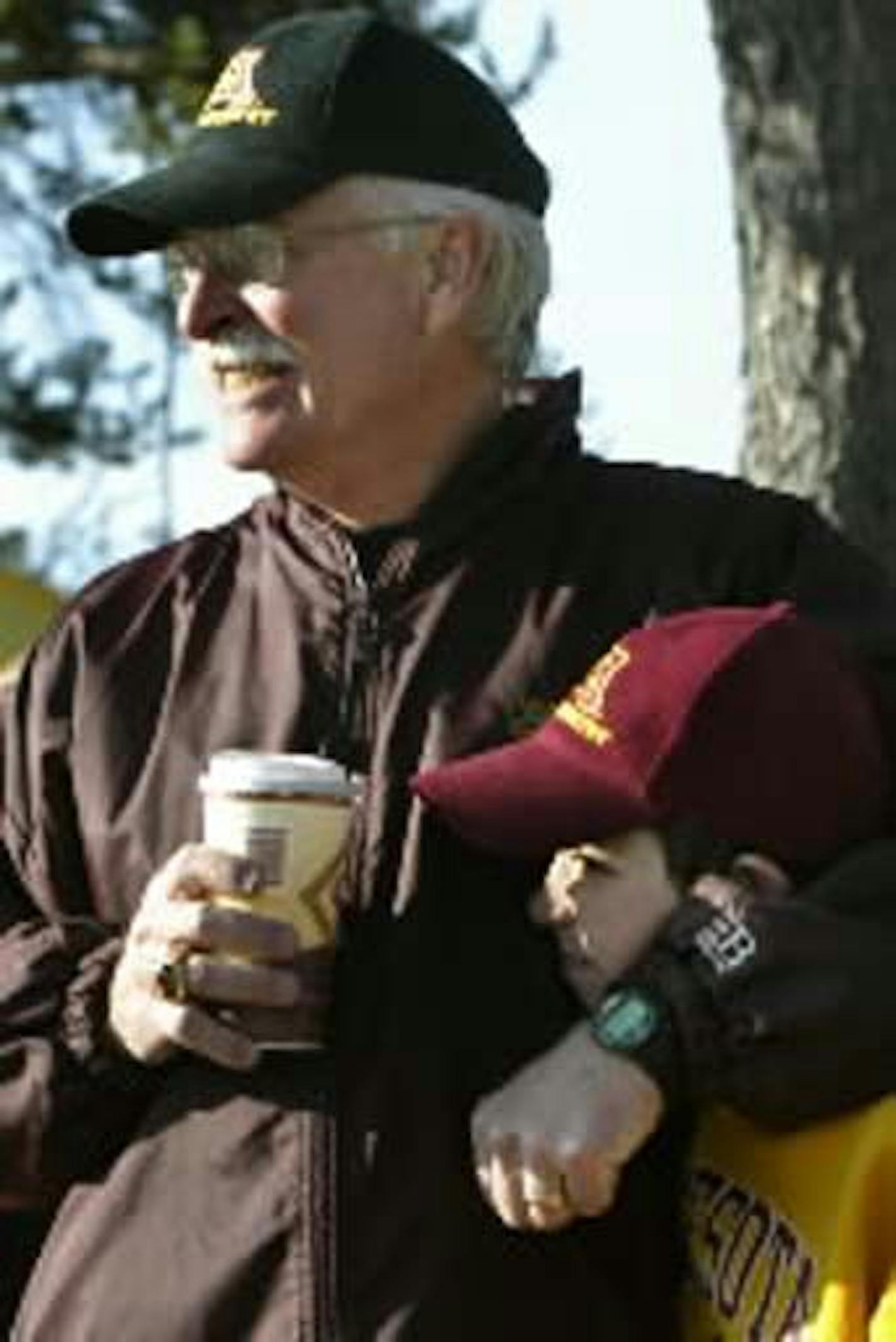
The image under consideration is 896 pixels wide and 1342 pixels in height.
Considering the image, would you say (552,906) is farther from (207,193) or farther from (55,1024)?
(207,193)

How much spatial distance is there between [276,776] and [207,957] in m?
0.19

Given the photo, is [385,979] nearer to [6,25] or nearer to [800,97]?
[800,97]

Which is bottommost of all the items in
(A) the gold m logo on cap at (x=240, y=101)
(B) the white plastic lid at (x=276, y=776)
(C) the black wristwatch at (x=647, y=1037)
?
(C) the black wristwatch at (x=647, y=1037)

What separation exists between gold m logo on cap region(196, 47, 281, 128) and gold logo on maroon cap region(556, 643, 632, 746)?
0.71 meters

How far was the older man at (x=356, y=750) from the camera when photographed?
3.55m

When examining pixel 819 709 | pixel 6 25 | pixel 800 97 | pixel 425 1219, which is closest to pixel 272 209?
pixel 819 709

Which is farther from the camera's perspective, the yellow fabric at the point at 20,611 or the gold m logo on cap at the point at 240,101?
the yellow fabric at the point at 20,611

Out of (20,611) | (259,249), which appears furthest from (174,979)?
(20,611)

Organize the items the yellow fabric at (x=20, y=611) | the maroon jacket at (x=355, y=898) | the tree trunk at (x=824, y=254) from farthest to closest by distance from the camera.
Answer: the tree trunk at (x=824, y=254), the yellow fabric at (x=20, y=611), the maroon jacket at (x=355, y=898)

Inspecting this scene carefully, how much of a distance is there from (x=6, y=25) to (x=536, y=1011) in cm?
960

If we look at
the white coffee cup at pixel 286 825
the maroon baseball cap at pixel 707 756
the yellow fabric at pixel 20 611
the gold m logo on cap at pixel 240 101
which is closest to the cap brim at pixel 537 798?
the maroon baseball cap at pixel 707 756

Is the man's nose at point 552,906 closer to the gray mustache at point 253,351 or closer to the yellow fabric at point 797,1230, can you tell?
the yellow fabric at point 797,1230

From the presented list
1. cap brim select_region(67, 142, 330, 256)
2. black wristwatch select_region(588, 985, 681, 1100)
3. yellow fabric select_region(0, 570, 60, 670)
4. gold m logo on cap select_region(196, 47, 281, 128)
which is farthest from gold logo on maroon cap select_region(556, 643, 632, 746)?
yellow fabric select_region(0, 570, 60, 670)

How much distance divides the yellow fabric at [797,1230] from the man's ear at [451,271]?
875mm
